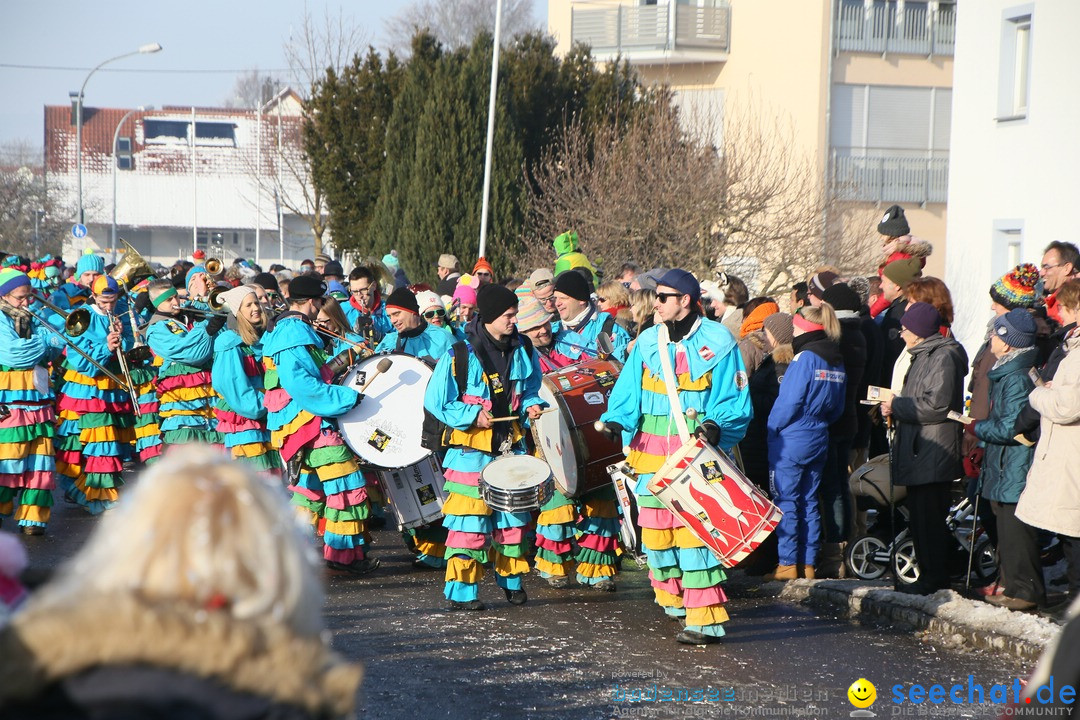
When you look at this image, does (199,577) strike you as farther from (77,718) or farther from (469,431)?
(469,431)

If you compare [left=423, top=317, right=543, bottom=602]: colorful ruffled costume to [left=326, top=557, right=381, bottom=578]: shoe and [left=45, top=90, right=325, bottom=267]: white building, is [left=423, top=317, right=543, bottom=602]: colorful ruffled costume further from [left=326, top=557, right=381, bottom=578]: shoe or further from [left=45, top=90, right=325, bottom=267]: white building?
[left=45, top=90, right=325, bottom=267]: white building

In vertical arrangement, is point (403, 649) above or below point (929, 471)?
below

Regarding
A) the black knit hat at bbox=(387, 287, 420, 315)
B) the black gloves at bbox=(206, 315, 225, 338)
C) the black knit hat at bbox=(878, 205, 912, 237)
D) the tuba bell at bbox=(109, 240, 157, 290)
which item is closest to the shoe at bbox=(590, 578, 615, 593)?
the black knit hat at bbox=(387, 287, 420, 315)

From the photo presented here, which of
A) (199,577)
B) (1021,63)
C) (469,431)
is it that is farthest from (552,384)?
(1021,63)

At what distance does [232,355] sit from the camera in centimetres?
966

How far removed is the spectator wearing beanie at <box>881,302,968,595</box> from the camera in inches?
312

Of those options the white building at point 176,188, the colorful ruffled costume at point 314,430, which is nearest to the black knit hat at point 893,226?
the colorful ruffled costume at point 314,430

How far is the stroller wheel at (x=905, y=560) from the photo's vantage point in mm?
8531

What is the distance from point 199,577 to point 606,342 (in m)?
7.74

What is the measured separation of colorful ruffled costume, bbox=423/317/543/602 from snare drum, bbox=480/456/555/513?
154 millimetres

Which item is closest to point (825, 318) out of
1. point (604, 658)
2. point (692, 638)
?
point (692, 638)

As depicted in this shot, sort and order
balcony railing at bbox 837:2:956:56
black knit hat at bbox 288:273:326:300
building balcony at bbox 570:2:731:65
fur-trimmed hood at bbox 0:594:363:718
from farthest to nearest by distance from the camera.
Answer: building balcony at bbox 570:2:731:65
balcony railing at bbox 837:2:956:56
black knit hat at bbox 288:273:326:300
fur-trimmed hood at bbox 0:594:363:718

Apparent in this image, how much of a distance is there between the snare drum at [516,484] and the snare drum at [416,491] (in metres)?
1.46

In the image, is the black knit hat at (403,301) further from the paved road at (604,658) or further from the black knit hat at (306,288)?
the paved road at (604,658)
